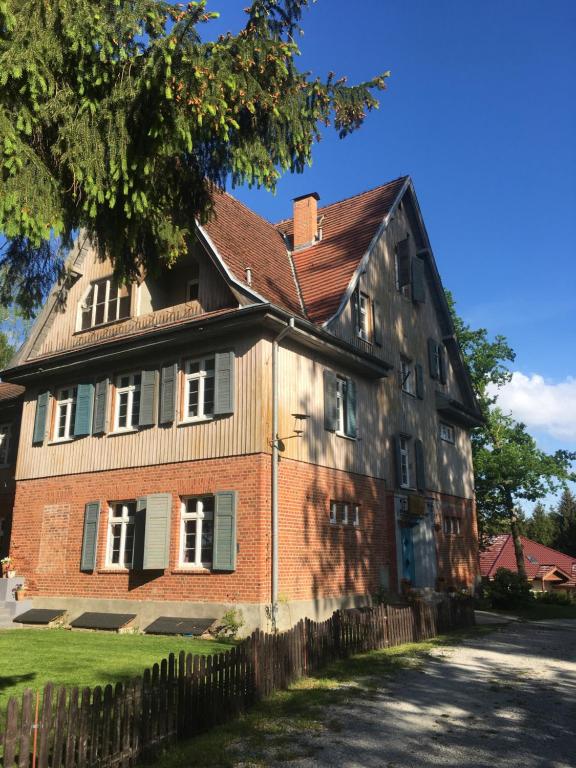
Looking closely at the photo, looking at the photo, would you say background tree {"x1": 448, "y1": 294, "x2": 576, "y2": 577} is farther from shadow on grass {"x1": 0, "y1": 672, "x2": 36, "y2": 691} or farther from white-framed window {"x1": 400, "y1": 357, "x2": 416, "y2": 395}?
shadow on grass {"x1": 0, "y1": 672, "x2": 36, "y2": 691}

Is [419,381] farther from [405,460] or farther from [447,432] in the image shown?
[447,432]

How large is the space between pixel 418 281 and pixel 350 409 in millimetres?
7052

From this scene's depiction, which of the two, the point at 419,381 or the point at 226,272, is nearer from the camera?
the point at 226,272

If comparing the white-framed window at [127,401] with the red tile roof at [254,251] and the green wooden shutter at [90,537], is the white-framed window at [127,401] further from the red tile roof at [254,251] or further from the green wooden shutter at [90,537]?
the red tile roof at [254,251]

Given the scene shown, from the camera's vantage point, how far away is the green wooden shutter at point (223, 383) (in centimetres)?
1538

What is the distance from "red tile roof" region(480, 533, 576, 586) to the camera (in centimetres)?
4791

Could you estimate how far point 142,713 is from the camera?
611 cm

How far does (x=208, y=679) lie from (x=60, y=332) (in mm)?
14736

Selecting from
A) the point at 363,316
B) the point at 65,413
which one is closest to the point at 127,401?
the point at 65,413

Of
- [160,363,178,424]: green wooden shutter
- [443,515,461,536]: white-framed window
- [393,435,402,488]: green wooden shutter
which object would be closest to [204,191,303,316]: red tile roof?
[160,363,178,424]: green wooden shutter

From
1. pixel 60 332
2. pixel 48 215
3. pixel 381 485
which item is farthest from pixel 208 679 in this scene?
pixel 60 332

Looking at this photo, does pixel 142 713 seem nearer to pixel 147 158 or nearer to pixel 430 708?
pixel 430 708

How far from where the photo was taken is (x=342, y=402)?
17891 millimetres

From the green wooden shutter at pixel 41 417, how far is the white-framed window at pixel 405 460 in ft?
34.5
